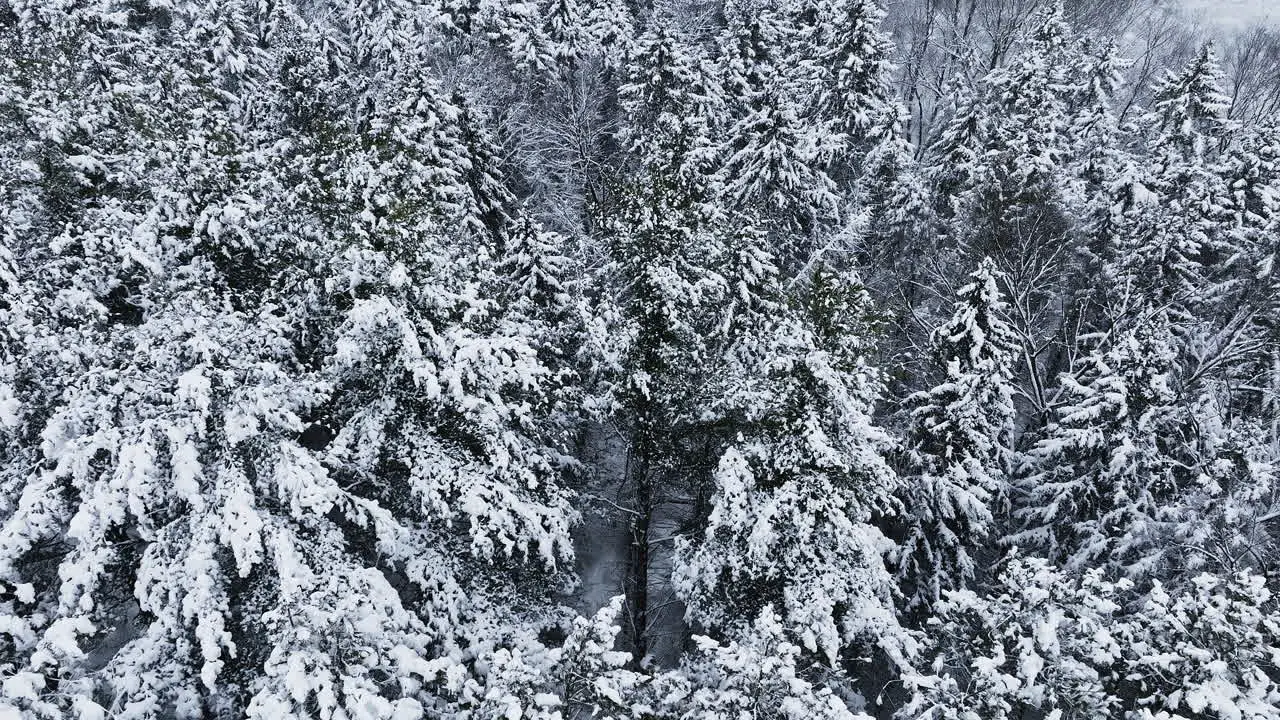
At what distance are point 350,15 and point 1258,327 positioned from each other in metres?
35.5

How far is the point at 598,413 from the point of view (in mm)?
14492

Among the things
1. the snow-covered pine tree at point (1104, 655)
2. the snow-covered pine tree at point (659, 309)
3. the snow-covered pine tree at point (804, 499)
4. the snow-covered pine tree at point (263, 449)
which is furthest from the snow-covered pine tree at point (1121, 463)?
the snow-covered pine tree at point (263, 449)

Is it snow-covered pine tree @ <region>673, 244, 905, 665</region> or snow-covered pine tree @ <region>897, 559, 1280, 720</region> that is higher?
snow-covered pine tree @ <region>673, 244, 905, 665</region>

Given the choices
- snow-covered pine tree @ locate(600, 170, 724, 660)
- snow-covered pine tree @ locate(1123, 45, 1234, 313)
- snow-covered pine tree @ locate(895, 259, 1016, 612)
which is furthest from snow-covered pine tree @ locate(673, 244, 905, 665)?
snow-covered pine tree @ locate(1123, 45, 1234, 313)

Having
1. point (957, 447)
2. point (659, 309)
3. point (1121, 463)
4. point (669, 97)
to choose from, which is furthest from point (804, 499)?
point (669, 97)

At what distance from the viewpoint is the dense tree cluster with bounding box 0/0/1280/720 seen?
8484 millimetres

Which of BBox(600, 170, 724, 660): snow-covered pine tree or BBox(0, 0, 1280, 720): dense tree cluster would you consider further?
BBox(600, 170, 724, 660): snow-covered pine tree

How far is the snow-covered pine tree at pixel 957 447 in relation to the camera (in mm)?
15484

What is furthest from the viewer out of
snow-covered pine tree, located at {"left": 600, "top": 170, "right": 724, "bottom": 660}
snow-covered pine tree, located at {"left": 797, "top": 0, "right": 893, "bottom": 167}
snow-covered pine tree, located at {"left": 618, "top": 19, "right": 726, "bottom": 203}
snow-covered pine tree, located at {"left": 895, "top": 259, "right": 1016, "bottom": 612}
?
snow-covered pine tree, located at {"left": 797, "top": 0, "right": 893, "bottom": 167}

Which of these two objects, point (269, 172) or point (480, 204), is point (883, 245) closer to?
point (480, 204)

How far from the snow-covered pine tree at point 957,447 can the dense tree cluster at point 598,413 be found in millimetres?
110

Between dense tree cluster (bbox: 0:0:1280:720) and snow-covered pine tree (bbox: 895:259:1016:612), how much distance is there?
0.36 feet

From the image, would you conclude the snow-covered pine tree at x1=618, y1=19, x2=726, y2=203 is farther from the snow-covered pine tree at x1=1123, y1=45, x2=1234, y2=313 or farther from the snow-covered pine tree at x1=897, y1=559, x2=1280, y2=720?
the snow-covered pine tree at x1=1123, y1=45, x2=1234, y2=313

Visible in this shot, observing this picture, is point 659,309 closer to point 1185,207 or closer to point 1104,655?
point 1104,655
